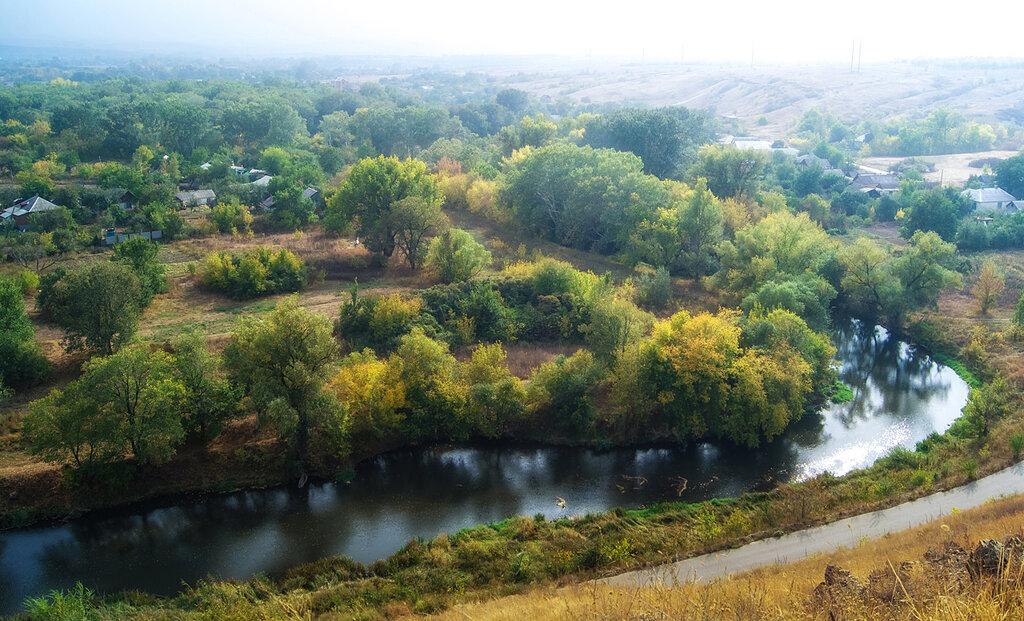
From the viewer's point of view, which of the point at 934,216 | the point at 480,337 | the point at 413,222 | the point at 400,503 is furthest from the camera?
the point at 934,216

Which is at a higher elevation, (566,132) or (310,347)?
(566,132)

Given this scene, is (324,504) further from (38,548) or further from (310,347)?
(38,548)

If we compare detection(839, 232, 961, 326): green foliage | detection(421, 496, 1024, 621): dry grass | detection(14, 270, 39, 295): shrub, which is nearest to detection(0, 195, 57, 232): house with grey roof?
detection(14, 270, 39, 295): shrub

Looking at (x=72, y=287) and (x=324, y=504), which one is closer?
(x=324, y=504)

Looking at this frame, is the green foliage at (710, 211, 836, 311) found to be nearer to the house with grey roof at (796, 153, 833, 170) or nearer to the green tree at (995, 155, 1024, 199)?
the green tree at (995, 155, 1024, 199)

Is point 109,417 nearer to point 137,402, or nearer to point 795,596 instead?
point 137,402

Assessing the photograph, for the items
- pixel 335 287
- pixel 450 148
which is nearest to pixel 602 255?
pixel 335 287

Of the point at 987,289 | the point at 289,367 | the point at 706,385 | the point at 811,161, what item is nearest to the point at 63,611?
the point at 289,367
